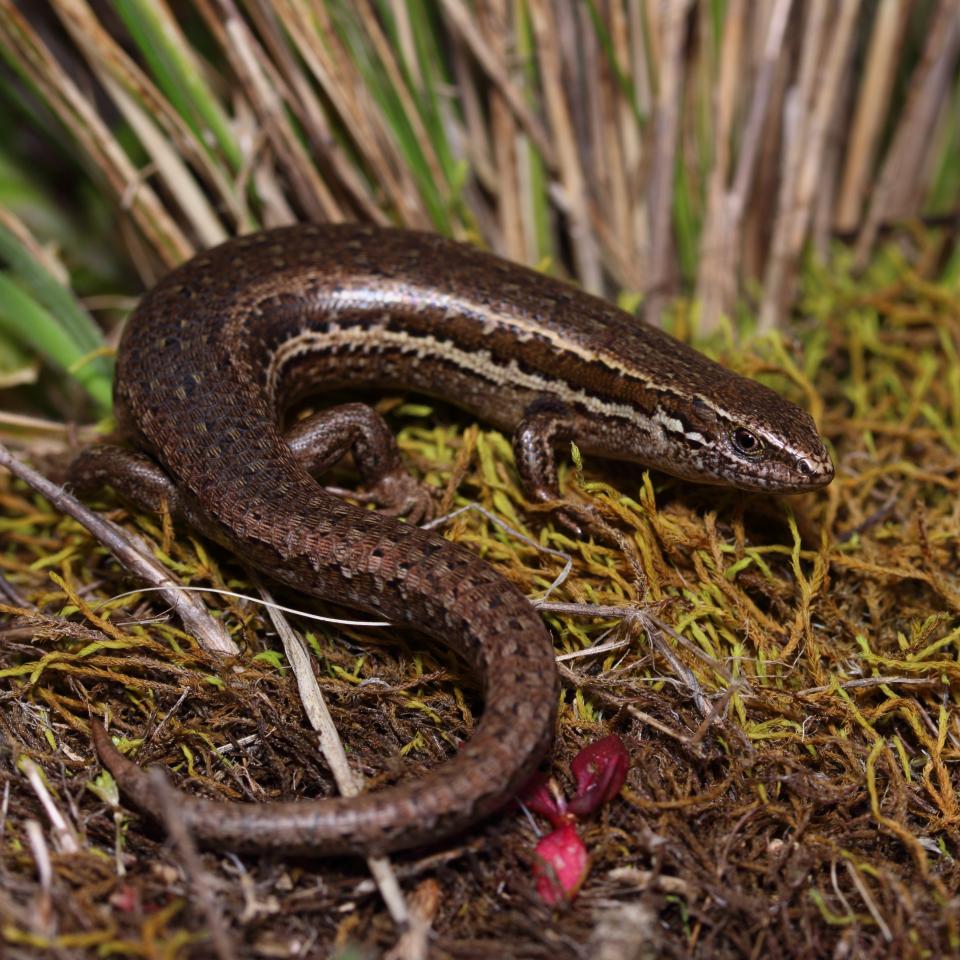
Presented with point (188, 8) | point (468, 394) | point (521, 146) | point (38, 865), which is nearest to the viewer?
point (38, 865)

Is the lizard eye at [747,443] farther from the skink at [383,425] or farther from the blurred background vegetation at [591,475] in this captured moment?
the blurred background vegetation at [591,475]

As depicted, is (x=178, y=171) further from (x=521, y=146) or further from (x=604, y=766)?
(x=604, y=766)

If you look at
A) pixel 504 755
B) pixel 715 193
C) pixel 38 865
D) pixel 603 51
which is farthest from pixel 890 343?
pixel 38 865

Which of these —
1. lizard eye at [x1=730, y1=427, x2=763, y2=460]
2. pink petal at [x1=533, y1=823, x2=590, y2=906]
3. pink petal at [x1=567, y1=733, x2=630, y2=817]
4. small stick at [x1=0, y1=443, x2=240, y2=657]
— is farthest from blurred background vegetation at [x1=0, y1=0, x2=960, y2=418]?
pink petal at [x1=533, y1=823, x2=590, y2=906]

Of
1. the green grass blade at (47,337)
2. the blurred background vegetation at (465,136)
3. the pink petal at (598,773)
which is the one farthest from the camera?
the blurred background vegetation at (465,136)

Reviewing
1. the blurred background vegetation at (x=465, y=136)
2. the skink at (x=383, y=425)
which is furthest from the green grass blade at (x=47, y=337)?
the skink at (x=383, y=425)

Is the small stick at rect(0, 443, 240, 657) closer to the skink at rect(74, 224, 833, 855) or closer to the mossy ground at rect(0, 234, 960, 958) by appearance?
the mossy ground at rect(0, 234, 960, 958)
